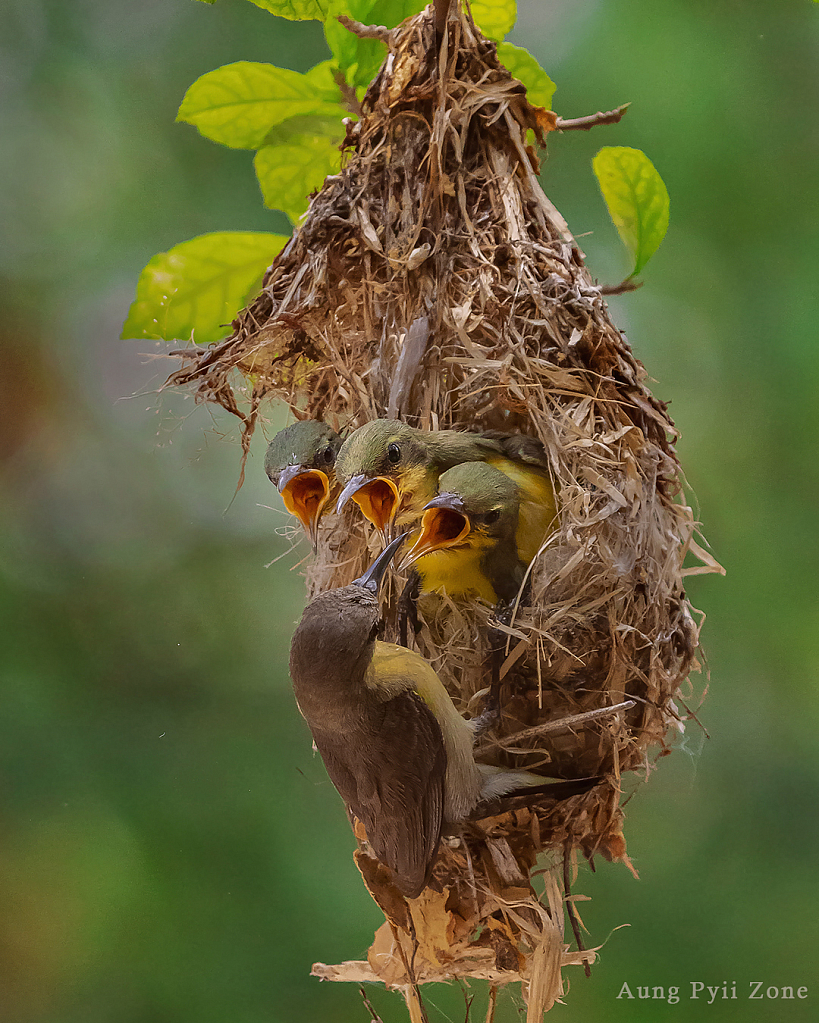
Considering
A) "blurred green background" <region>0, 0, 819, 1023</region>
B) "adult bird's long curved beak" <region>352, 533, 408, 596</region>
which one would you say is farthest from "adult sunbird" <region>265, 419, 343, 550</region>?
"blurred green background" <region>0, 0, 819, 1023</region>

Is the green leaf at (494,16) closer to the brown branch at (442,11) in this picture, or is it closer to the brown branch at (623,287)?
the brown branch at (442,11)

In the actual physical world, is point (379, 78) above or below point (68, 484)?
above

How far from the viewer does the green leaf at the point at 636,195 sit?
995mm

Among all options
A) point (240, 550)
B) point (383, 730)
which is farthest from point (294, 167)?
point (383, 730)

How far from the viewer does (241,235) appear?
3.42 feet

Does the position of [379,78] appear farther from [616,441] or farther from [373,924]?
[373,924]

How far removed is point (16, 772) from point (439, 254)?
1.00 meters

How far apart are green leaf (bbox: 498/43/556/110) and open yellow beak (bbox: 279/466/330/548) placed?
1.89ft

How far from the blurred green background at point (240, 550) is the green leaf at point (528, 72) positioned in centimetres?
16

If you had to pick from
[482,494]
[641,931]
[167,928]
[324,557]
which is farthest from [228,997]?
[482,494]

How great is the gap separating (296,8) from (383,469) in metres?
0.67

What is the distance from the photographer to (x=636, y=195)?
39.6 inches

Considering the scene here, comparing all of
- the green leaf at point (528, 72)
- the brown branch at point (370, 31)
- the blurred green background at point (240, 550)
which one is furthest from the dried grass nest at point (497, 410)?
the blurred green background at point (240, 550)

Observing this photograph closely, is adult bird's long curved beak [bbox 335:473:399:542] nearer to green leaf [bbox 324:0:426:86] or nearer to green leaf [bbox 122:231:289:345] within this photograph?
green leaf [bbox 122:231:289:345]
